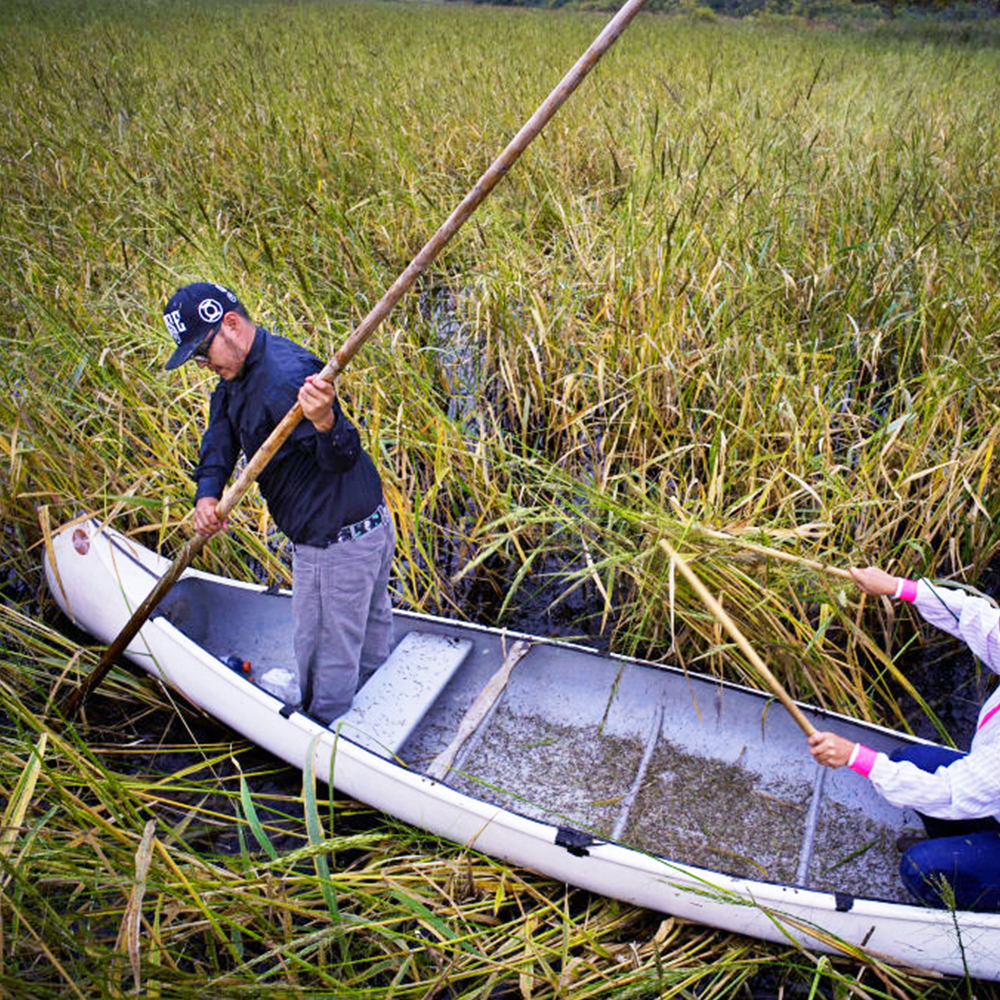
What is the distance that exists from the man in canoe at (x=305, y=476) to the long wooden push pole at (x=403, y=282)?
85 millimetres

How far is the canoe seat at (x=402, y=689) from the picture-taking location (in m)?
2.89

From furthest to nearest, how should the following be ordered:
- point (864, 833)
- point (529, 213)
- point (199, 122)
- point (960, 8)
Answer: point (960, 8) → point (199, 122) → point (529, 213) → point (864, 833)

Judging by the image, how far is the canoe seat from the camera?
2887 millimetres

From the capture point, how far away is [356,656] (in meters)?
2.79

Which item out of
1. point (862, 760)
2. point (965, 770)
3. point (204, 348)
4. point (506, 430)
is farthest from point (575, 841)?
point (506, 430)

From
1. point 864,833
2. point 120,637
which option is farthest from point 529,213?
point 864,833

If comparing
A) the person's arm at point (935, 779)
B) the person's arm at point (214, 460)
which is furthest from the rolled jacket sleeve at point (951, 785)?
the person's arm at point (214, 460)

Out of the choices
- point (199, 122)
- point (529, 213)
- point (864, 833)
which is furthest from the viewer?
point (199, 122)

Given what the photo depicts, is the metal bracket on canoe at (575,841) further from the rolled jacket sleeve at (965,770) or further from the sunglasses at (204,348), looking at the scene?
the sunglasses at (204,348)

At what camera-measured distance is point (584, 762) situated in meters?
2.90

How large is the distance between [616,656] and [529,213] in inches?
119

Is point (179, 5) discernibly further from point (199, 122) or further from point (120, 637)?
point (120, 637)

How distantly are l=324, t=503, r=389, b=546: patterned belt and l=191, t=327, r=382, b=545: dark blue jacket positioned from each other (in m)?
0.02

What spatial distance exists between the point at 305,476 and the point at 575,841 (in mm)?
1306
